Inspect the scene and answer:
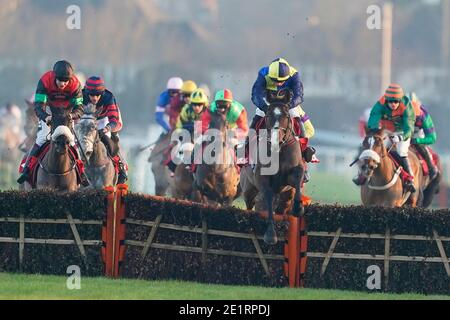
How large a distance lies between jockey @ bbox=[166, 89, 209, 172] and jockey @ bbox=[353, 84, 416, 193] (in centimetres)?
308

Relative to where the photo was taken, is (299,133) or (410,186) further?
(410,186)

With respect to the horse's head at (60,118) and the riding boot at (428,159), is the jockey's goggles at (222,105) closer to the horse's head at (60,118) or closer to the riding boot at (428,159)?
the riding boot at (428,159)

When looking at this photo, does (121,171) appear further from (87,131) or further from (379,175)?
(379,175)

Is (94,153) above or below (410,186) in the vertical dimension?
above

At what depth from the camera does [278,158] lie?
12.4 m

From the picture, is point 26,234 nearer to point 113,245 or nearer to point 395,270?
point 113,245

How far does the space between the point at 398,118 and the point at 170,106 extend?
451 cm

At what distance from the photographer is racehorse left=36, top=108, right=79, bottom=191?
13.1 meters

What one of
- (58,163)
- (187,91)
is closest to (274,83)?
(58,163)

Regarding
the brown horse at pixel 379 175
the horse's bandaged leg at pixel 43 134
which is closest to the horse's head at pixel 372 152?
the brown horse at pixel 379 175

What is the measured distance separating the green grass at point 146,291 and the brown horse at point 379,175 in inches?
123

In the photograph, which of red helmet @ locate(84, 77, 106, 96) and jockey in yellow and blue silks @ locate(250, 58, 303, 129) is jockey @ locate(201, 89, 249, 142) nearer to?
red helmet @ locate(84, 77, 106, 96)
